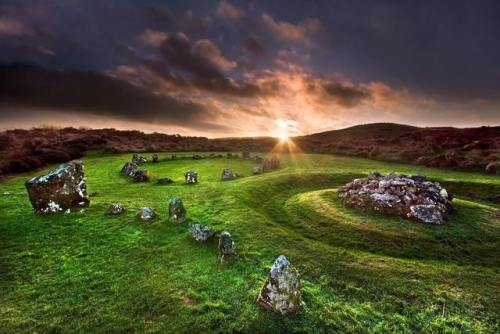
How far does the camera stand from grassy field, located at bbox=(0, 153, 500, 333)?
9.44 metres

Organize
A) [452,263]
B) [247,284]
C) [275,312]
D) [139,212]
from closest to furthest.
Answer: [275,312] → [247,284] → [452,263] → [139,212]

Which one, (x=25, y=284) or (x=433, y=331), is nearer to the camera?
(x=433, y=331)

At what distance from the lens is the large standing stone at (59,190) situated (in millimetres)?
18203

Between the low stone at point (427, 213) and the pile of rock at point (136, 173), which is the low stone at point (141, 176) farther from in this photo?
the low stone at point (427, 213)

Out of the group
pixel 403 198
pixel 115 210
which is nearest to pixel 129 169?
pixel 115 210

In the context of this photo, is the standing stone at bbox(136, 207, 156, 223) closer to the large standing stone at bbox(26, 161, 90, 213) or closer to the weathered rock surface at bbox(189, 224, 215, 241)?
the weathered rock surface at bbox(189, 224, 215, 241)

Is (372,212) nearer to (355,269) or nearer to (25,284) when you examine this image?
(355,269)

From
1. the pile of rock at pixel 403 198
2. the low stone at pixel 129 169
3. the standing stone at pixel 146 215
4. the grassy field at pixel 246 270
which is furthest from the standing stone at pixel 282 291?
the low stone at pixel 129 169

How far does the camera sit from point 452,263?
13.0 meters

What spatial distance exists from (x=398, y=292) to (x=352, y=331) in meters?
2.91

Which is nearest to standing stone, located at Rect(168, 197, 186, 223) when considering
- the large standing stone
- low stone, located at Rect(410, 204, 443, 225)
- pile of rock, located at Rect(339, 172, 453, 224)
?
the large standing stone

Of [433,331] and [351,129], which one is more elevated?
[351,129]

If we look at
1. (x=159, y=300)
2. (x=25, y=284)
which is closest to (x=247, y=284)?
(x=159, y=300)

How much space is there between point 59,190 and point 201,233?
412 inches
